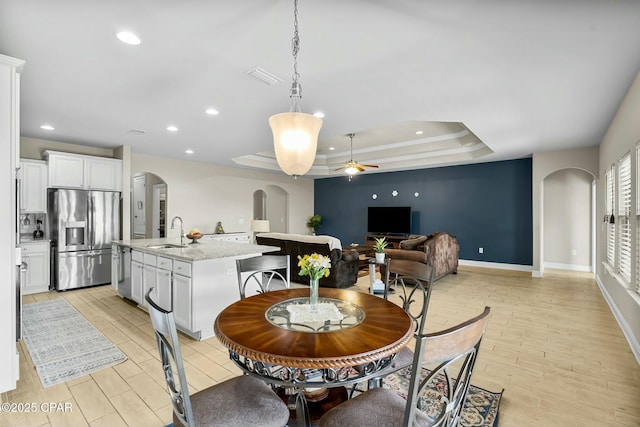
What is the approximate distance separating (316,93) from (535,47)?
1.92 meters

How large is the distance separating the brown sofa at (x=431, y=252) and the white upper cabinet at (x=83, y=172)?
525 centimetres

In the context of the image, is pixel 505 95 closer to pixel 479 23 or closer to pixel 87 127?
pixel 479 23

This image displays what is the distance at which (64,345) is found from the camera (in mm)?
3025

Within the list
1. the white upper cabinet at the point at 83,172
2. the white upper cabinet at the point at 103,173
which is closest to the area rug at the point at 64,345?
the white upper cabinet at the point at 83,172

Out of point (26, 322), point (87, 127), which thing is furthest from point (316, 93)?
point (26, 322)

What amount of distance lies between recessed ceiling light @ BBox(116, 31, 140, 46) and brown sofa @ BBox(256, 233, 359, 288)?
3472 millimetres

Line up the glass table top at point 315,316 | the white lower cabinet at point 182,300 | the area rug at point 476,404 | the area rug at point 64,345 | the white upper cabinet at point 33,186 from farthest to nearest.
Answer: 1. the white upper cabinet at point 33,186
2. the white lower cabinet at point 182,300
3. the area rug at point 64,345
4. the area rug at point 476,404
5. the glass table top at point 315,316

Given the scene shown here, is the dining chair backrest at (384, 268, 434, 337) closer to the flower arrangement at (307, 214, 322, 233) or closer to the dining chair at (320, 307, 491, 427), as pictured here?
→ the dining chair at (320, 307, 491, 427)

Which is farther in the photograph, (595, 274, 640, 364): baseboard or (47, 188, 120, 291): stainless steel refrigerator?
(47, 188, 120, 291): stainless steel refrigerator

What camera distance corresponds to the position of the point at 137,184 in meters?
8.70

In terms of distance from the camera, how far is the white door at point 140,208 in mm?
8102

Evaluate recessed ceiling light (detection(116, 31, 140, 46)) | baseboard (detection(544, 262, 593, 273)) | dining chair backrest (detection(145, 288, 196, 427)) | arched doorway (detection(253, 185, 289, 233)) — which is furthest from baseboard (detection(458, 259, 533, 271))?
recessed ceiling light (detection(116, 31, 140, 46))

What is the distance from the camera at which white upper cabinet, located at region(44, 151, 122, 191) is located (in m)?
5.03

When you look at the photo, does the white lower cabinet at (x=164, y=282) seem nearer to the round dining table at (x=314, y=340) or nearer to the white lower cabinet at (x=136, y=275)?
the white lower cabinet at (x=136, y=275)
